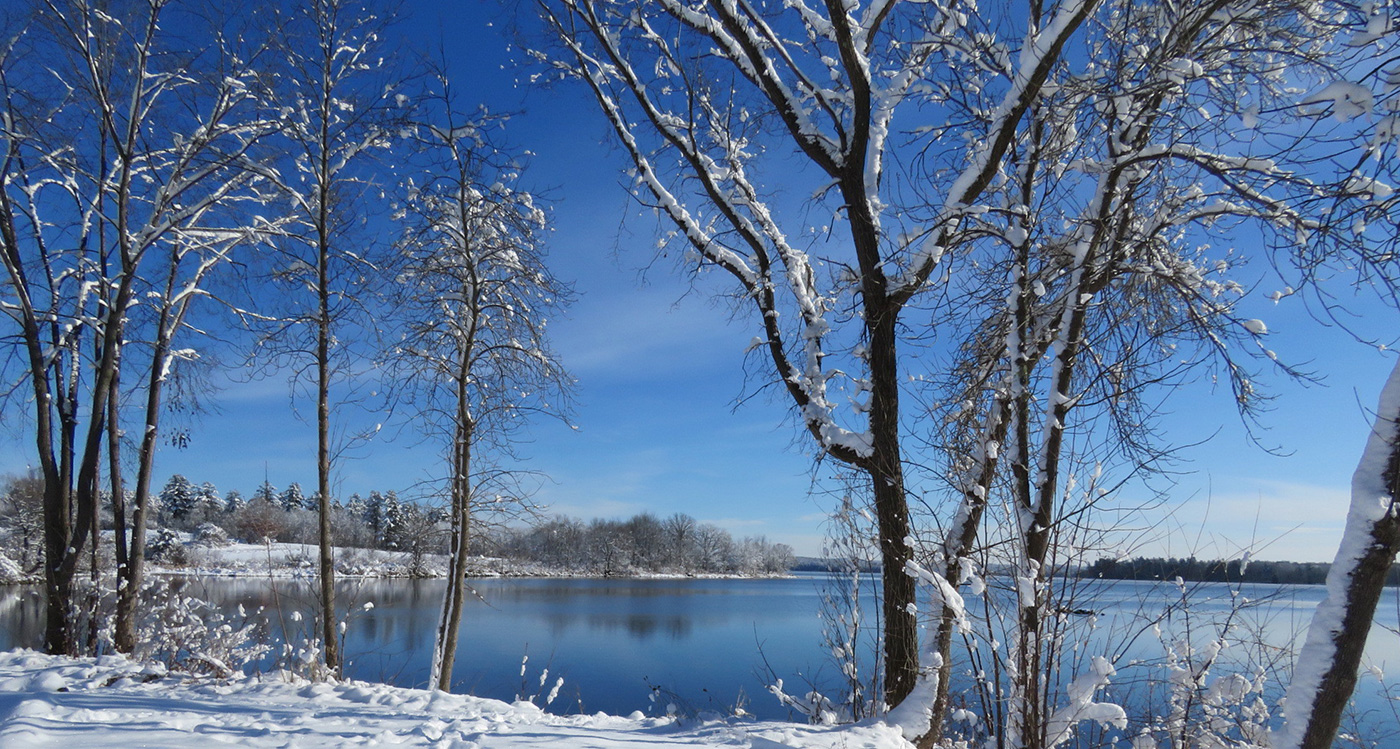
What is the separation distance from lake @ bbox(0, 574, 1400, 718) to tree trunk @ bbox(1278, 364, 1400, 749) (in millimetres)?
520

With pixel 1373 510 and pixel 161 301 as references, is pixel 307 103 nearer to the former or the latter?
pixel 161 301

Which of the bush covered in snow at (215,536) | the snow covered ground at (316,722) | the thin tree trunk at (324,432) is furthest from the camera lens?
the bush covered in snow at (215,536)

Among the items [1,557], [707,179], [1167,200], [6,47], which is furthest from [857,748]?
[1,557]

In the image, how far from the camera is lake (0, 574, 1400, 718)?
12.6 feet

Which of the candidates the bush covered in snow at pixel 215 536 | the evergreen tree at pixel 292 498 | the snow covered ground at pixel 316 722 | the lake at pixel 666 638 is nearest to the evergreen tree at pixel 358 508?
the evergreen tree at pixel 292 498

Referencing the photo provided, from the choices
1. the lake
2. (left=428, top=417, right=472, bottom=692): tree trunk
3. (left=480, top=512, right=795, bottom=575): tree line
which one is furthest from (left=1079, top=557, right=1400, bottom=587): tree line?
(left=480, top=512, right=795, bottom=575): tree line

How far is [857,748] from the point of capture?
3557 mm

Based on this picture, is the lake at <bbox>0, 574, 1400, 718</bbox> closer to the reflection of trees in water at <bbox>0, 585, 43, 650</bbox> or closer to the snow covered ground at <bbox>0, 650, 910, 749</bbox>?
the reflection of trees in water at <bbox>0, 585, 43, 650</bbox>

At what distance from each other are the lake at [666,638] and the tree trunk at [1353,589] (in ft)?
1.71

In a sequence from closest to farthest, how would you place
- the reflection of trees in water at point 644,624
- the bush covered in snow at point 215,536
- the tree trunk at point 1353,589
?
the tree trunk at point 1353,589, the bush covered in snow at point 215,536, the reflection of trees in water at point 644,624

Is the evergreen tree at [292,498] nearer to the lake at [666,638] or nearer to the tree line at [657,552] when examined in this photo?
the tree line at [657,552]

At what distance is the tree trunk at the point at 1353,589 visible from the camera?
283cm

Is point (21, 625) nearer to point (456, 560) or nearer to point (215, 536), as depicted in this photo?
point (215, 536)

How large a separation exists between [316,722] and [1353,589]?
16.8 feet
